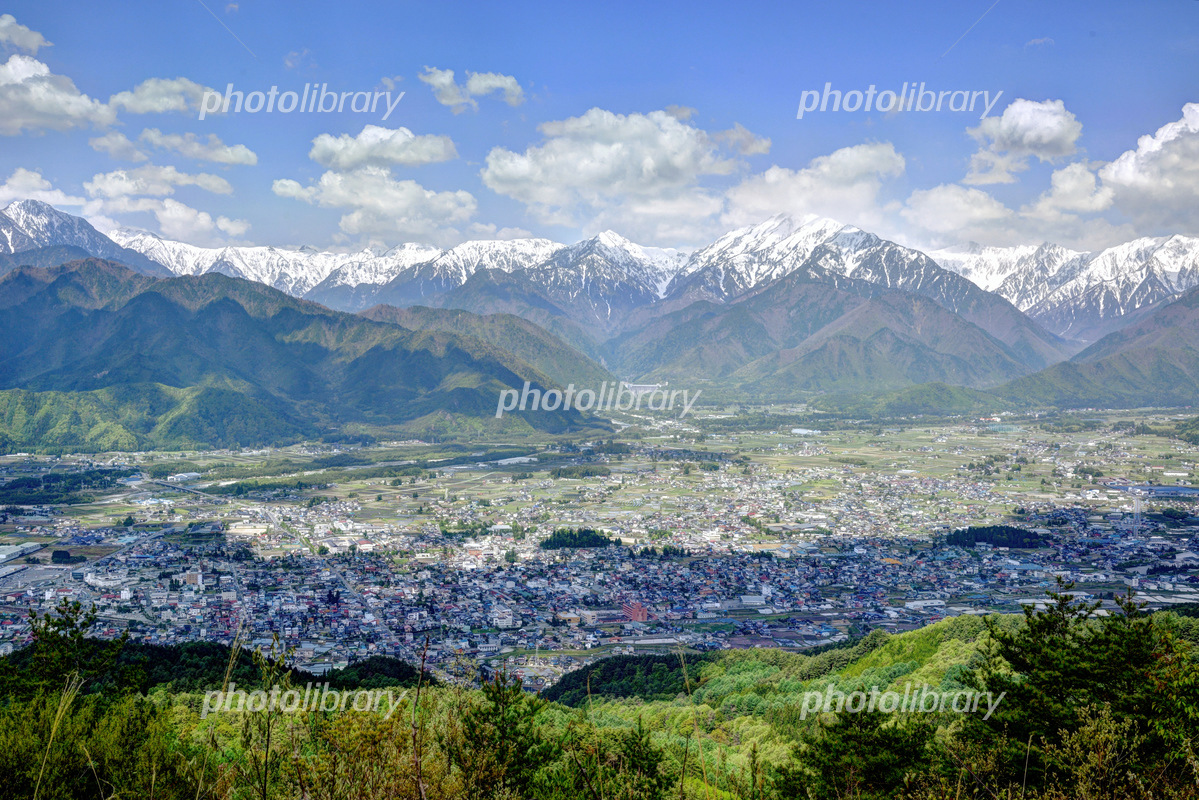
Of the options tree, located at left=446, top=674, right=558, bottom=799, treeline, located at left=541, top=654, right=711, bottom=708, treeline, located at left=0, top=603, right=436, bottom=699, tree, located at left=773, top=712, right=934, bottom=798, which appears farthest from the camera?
treeline, located at left=541, top=654, right=711, bottom=708

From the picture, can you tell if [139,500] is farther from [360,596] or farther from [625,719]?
[625,719]

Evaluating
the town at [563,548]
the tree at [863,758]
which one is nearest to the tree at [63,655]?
the town at [563,548]

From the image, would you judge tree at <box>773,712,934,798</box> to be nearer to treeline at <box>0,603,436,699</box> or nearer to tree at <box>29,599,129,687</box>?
treeline at <box>0,603,436,699</box>

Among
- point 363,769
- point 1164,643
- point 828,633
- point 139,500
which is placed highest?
point 1164,643

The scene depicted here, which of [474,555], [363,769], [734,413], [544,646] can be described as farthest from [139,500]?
[734,413]

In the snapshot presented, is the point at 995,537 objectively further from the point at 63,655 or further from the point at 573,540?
the point at 63,655

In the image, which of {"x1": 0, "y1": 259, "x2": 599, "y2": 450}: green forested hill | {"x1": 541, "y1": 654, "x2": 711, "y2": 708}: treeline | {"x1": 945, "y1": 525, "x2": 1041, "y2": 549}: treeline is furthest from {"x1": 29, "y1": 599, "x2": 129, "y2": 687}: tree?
{"x1": 0, "y1": 259, "x2": 599, "y2": 450}: green forested hill
